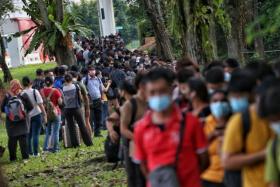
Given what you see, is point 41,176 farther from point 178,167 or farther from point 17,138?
point 178,167

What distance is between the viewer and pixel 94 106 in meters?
16.2

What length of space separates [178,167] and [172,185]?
0.47 ft

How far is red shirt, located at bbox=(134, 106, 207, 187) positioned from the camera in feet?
16.3

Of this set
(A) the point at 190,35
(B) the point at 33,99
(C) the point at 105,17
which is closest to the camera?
(B) the point at 33,99

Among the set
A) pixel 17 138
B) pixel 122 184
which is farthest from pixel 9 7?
pixel 122 184

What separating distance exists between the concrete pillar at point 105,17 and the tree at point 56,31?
129ft

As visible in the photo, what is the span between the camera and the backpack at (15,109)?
1297 cm

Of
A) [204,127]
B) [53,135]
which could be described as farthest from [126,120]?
[53,135]

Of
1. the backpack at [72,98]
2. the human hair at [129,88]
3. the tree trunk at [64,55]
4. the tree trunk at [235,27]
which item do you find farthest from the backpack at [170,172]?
the tree trunk at [64,55]

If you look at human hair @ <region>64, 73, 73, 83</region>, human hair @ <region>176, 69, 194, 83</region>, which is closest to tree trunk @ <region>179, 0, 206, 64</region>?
human hair @ <region>64, 73, 73, 83</region>

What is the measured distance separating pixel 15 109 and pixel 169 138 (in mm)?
8490

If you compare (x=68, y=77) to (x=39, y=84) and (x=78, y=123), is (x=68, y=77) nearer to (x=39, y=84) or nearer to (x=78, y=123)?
(x=78, y=123)

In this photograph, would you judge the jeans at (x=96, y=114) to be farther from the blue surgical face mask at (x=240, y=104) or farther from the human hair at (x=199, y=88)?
the blue surgical face mask at (x=240, y=104)

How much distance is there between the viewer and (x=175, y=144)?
4.95 metres
